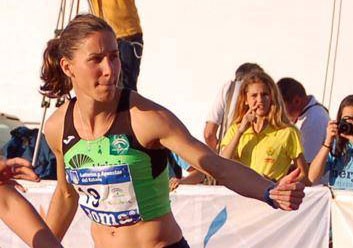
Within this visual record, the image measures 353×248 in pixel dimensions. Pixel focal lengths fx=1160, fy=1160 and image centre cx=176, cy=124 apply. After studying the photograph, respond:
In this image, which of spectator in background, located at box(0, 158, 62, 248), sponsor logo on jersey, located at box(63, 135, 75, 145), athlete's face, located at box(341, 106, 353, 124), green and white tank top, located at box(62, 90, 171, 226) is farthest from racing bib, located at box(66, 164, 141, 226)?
athlete's face, located at box(341, 106, 353, 124)

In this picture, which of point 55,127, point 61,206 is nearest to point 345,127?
point 61,206

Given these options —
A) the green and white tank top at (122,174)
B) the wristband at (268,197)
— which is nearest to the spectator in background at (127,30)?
the green and white tank top at (122,174)

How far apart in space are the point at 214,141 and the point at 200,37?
87.3 inches

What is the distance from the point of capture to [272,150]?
6.11 metres

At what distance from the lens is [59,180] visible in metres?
4.63

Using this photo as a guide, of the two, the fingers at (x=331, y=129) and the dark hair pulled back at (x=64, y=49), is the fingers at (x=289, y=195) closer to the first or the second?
the dark hair pulled back at (x=64, y=49)

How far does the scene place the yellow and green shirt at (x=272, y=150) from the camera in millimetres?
6102

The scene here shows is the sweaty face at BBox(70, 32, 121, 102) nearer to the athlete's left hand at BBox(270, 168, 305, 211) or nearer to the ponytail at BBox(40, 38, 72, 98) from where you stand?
the ponytail at BBox(40, 38, 72, 98)

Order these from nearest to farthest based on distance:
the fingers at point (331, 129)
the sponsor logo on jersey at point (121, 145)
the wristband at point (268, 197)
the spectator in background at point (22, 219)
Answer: the spectator in background at point (22, 219) → the wristband at point (268, 197) → the sponsor logo on jersey at point (121, 145) → the fingers at point (331, 129)

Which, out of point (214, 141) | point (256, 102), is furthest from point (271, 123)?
point (214, 141)

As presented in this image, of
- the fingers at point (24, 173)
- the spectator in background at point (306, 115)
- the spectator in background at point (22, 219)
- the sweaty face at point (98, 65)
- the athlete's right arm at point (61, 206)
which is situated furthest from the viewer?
the spectator in background at point (306, 115)

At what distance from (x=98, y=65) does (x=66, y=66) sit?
242 mm

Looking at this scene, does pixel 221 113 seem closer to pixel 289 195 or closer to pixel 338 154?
pixel 338 154

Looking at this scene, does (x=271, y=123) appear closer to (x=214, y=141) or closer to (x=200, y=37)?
(x=214, y=141)
